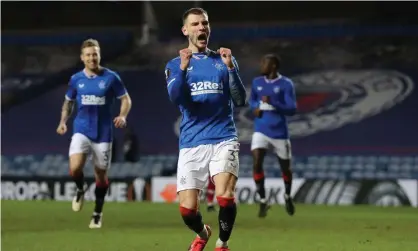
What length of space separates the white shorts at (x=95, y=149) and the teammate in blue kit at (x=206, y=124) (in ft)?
14.0

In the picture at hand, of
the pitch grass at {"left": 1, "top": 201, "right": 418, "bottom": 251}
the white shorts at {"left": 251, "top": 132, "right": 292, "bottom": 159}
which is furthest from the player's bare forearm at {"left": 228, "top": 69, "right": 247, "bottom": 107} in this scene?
the white shorts at {"left": 251, "top": 132, "right": 292, "bottom": 159}

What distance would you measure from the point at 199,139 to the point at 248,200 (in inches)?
481

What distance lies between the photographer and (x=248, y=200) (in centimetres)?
1977

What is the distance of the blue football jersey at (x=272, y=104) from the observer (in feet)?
45.4

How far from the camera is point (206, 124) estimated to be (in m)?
7.70

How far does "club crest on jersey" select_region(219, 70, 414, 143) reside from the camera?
2369 cm

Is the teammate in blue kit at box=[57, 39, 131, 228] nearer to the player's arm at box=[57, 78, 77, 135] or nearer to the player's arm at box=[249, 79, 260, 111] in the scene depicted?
the player's arm at box=[57, 78, 77, 135]

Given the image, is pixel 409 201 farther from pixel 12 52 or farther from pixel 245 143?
pixel 12 52

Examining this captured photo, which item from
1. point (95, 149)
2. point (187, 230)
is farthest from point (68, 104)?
point (187, 230)

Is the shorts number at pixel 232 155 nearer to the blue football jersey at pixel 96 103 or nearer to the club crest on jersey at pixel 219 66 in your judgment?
the club crest on jersey at pixel 219 66

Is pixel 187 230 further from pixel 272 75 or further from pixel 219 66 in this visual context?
pixel 219 66

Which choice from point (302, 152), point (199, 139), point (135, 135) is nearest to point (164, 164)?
point (135, 135)

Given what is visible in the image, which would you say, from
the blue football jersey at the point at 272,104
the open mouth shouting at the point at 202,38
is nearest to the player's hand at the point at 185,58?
the open mouth shouting at the point at 202,38

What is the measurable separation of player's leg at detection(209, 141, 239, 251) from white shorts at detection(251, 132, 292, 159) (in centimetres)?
631
